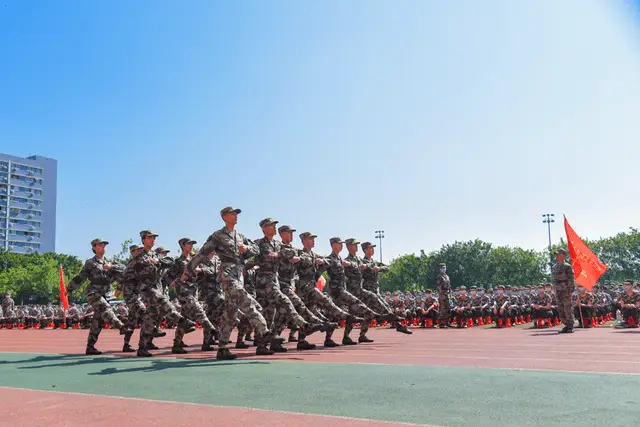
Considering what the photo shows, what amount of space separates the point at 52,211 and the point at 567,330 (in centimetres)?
13437

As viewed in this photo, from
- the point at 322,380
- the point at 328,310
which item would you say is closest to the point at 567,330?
the point at 328,310

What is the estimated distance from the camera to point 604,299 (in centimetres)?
2239

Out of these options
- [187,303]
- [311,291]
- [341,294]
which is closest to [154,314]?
[187,303]

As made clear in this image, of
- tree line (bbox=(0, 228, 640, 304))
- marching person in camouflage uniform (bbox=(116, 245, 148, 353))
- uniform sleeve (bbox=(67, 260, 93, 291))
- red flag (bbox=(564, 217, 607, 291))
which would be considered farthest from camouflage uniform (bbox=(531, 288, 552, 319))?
tree line (bbox=(0, 228, 640, 304))

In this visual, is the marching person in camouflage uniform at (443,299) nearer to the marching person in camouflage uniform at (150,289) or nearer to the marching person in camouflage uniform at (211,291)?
the marching person in camouflage uniform at (211,291)

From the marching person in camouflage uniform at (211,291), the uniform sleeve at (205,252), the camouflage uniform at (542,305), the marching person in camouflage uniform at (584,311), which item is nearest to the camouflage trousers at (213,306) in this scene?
the marching person in camouflage uniform at (211,291)

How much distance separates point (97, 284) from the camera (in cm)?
1111

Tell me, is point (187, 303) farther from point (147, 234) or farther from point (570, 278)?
point (570, 278)

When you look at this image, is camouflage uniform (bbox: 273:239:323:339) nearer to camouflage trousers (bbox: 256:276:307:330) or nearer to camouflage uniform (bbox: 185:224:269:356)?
camouflage trousers (bbox: 256:276:307:330)

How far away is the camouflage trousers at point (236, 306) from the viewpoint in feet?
28.7

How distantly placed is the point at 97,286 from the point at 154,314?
60.1 inches

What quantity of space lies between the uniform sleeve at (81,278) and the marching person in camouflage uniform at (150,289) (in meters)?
0.79

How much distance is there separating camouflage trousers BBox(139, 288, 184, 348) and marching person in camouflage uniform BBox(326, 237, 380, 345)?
10.2 ft

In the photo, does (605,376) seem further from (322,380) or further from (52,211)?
(52,211)
